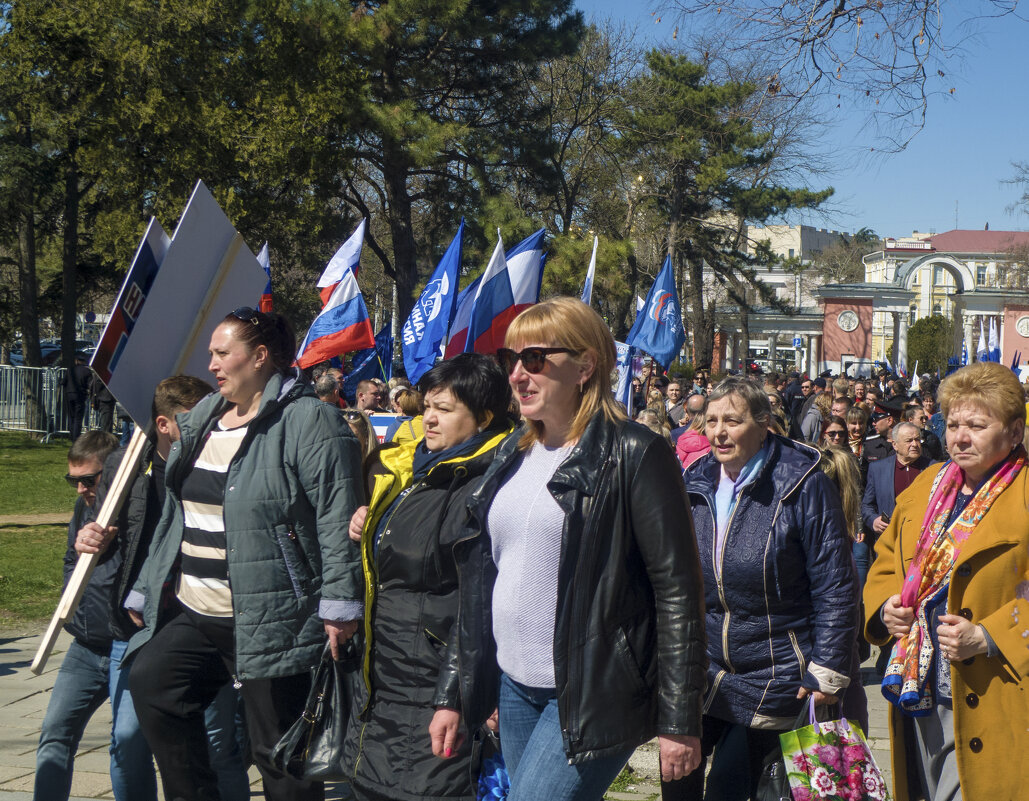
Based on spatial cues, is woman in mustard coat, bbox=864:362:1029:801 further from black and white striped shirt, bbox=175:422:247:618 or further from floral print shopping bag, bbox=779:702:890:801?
black and white striped shirt, bbox=175:422:247:618

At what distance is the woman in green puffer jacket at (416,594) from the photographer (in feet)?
11.0

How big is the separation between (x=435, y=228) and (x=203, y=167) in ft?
19.2

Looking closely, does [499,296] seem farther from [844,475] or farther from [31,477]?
[31,477]

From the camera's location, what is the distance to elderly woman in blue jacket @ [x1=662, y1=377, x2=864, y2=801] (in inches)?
146

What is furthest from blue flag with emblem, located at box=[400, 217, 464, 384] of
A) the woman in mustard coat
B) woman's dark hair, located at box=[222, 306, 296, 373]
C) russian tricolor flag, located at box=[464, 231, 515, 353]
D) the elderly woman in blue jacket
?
the woman in mustard coat

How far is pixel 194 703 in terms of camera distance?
154 inches

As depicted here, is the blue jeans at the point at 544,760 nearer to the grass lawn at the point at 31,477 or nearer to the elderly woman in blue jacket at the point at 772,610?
the elderly woman in blue jacket at the point at 772,610

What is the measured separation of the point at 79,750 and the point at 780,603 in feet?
11.5

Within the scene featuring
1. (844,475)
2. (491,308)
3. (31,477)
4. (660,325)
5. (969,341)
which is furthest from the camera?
(969,341)

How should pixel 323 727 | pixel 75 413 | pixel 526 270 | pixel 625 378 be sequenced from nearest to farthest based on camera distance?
pixel 323 727
pixel 526 270
pixel 625 378
pixel 75 413

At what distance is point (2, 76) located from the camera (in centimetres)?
2341

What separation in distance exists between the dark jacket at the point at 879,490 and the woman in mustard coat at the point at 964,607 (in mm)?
4218

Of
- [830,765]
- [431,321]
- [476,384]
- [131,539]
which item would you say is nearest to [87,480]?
[131,539]

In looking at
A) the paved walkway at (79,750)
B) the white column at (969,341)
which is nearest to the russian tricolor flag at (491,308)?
the paved walkway at (79,750)
